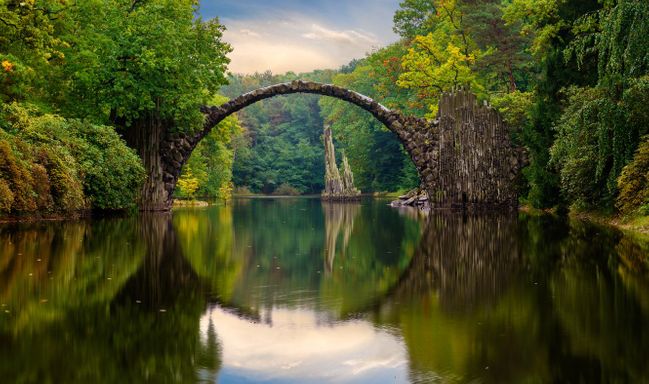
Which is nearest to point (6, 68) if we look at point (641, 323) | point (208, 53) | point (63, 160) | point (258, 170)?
point (63, 160)

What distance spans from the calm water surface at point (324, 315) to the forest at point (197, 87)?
5.17 metres

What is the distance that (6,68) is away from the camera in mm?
16406

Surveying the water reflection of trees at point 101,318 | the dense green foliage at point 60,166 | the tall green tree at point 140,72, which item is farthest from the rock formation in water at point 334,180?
the water reflection of trees at point 101,318

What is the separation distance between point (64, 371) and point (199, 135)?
24.3 meters

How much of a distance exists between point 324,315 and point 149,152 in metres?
21.0

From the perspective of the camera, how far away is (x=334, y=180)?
49.8 m

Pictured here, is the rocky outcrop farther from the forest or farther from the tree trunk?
the tree trunk

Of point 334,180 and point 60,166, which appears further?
point 334,180

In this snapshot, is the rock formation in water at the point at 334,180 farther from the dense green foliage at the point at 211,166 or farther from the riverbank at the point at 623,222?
the riverbank at the point at 623,222

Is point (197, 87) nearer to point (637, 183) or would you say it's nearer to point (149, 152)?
point (149, 152)

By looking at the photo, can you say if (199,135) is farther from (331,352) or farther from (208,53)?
(331,352)

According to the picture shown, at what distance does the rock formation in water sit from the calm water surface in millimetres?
37151

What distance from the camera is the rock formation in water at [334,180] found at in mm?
48938

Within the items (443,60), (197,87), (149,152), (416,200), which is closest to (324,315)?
(197,87)
